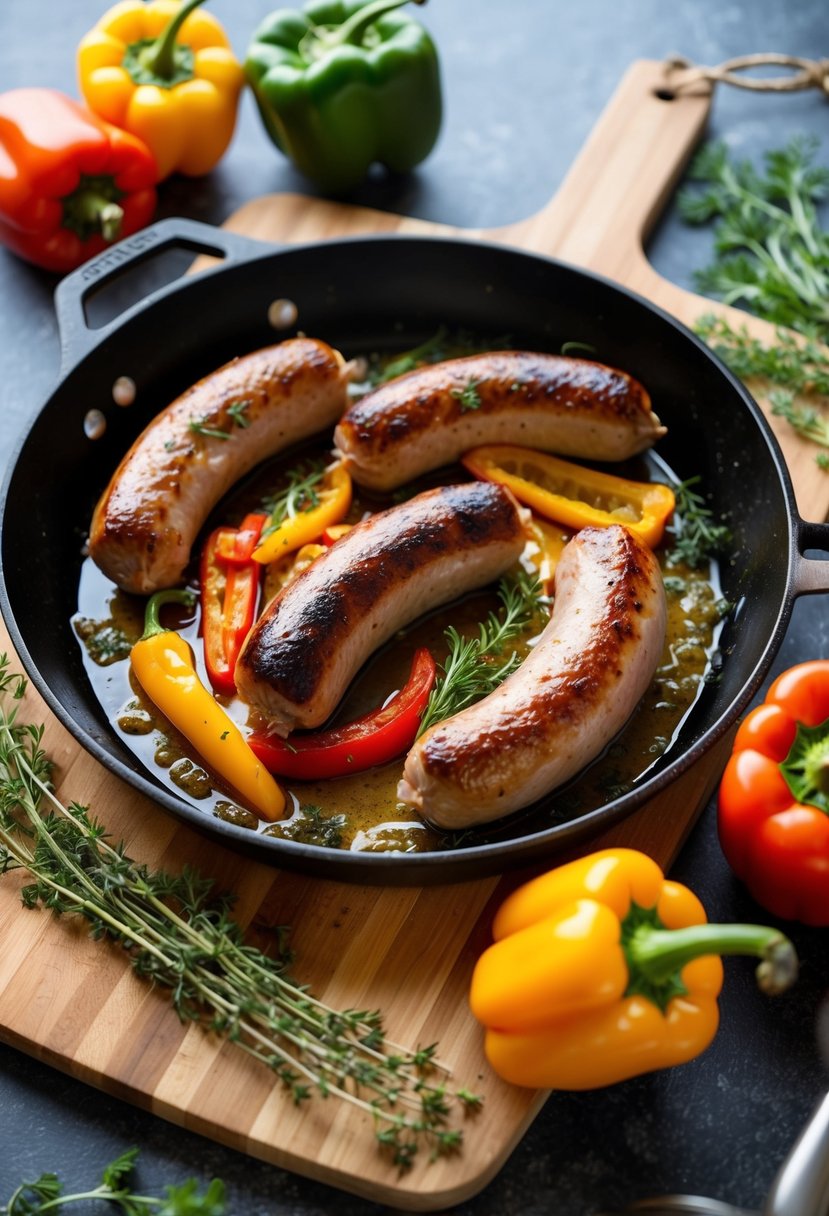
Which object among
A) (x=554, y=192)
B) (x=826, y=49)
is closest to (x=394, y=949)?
(x=554, y=192)

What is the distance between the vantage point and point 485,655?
340 centimetres

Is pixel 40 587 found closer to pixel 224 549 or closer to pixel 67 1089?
pixel 224 549

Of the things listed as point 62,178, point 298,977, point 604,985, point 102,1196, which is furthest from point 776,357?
point 102,1196

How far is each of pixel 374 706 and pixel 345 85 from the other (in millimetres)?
2387

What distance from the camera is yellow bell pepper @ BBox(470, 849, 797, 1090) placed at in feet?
8.47

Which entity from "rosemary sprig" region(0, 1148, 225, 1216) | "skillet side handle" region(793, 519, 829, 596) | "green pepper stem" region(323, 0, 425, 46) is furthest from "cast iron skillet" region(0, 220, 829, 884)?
"green pepper stem" region(323, 0, 425, 46)

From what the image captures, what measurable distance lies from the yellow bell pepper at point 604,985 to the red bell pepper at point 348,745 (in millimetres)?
667

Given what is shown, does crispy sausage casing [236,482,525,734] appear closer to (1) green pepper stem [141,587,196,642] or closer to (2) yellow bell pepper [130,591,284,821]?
(2) yellow bell pepper [130,591,284,821]

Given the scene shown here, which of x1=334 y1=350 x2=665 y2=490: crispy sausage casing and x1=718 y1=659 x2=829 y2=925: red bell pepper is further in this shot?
x1=334 y1=350 x2=665 y2=490: crispy sausage casing

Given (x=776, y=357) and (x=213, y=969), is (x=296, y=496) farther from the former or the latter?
(x=776, y=357)

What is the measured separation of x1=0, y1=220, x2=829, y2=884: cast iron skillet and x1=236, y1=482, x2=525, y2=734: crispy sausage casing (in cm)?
42

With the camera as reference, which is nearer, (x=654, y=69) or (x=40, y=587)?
(x=40, y=587)

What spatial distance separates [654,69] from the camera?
4703mm

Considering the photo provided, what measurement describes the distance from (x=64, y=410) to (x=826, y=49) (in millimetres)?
3499
